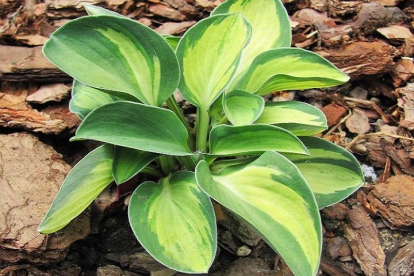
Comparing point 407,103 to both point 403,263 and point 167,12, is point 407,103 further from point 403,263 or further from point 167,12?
point 167,12

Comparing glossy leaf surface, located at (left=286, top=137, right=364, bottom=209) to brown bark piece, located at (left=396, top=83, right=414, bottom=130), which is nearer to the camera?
glossy leaf surface, located at (left=286, top=137, right=364, bottom=209)

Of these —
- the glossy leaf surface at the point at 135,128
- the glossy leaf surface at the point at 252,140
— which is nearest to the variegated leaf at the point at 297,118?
the glossy leaf surface at the point at 252,140

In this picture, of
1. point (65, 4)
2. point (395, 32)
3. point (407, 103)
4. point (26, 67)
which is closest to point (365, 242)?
point (407, 103)

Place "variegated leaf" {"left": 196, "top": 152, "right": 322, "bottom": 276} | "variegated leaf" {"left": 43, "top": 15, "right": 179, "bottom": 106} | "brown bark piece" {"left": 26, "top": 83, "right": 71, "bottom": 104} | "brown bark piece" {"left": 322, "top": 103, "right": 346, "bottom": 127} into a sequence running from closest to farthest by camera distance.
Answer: "variegated leaf" {"left": 196, "top": 152, "right": 322, "bottom": 276}, "variegated leaf" {"left": 43, "top": 15, "right": 179, "bottom": 106}, "brown bark piece" {"left": 26, "top": 83, "right": 71, "bottom": 104}, "brown bark piece" {"left": 322, "top": 103, "right": 346, "bottom": 127}

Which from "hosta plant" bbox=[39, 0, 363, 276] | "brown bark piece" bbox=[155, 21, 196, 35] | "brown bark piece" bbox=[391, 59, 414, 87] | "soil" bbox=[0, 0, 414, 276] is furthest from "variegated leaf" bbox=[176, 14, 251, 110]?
"brown bark piece" bbox=[391, 59, 414, 87]

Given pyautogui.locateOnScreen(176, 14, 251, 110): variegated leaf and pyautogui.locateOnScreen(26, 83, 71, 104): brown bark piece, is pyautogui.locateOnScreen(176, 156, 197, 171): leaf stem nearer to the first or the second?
pyautogui.locateOnScreen(176, 14, 251, 110): variegated leaf

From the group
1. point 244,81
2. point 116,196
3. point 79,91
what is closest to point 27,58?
point 79,91

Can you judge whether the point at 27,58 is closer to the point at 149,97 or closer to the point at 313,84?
the point at 149,97
